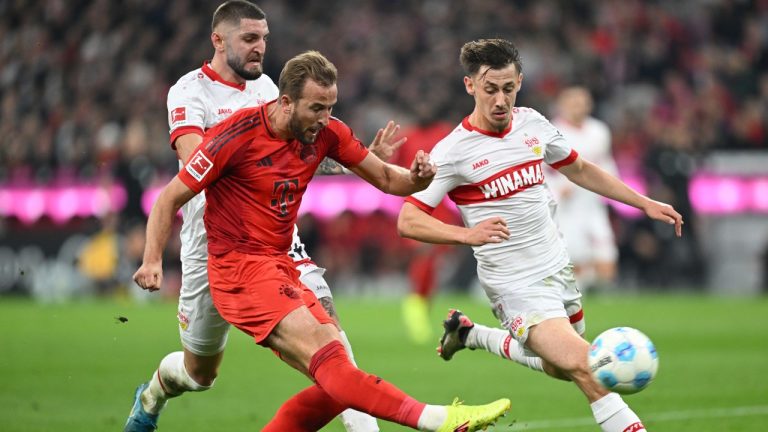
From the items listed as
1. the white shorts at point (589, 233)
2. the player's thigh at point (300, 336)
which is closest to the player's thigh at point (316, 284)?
the player's thigh at point (300, 336)

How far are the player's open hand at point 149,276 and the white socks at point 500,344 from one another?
2.82m

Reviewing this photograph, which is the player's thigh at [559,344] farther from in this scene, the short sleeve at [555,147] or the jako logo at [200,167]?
the jako logo at [200,167]

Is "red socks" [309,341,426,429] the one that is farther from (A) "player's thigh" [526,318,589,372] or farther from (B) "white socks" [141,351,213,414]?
(B) "white socks" [141,351,213,414]

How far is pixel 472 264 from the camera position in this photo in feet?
73.3

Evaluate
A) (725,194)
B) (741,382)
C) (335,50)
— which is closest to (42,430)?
(741,382)

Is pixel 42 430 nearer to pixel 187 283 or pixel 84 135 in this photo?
pixel 187 283

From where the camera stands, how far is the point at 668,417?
8742mm

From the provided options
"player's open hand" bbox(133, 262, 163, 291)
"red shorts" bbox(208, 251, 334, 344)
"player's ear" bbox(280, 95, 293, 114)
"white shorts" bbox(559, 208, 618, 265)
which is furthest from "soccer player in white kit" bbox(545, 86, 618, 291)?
"player's open hand" bbox(133, 262, 163, 291)

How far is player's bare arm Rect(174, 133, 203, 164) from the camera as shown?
692cm

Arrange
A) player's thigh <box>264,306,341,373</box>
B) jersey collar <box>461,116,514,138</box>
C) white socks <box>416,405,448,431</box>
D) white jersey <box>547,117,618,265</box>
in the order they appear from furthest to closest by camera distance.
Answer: white jersey <box>547,117,618,265</box> < jersey collar <box>461,116,514,138</box> < player's thigh <box>264,306,341,373</box> < white socks <box>416,405,448,431</box>

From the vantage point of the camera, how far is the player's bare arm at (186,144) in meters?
6.92

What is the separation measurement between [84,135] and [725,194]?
11.9 m

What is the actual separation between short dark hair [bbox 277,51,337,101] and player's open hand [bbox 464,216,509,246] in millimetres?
1070

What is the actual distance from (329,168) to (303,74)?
1270 millimetres
